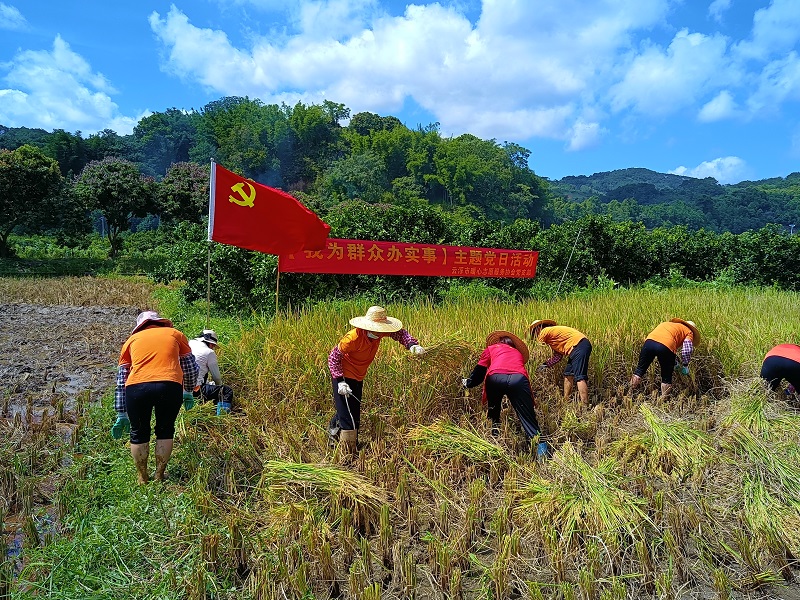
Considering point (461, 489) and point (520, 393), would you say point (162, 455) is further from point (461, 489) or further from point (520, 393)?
point (520, 393)

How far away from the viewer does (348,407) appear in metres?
4.04

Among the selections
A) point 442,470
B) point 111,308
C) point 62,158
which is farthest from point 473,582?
Result: point 62,158

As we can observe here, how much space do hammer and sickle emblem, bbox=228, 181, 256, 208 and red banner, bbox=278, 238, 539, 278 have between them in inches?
49.1

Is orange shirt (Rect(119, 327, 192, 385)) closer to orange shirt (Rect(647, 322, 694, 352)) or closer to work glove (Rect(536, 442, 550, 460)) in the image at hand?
work glove (Rect(536, 442, 550, 460))

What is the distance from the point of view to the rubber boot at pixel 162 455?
3.66 meters

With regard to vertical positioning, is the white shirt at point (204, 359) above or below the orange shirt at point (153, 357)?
below

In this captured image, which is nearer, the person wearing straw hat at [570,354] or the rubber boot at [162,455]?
the rubber boot at [162,455]

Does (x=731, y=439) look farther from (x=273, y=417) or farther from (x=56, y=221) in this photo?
(x=56, y=221)

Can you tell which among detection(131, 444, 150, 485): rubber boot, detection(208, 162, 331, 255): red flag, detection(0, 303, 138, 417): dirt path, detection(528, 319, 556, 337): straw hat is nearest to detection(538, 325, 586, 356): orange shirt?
detection(528, 319, 556, 337): straw hat

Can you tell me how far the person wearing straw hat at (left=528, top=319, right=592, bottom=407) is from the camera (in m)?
5.21

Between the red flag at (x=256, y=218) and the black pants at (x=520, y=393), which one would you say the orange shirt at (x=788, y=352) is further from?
the red flag at (x=256, y=218)

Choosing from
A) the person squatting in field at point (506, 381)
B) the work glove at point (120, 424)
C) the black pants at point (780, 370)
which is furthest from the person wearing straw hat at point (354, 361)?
the black pants at point (780, 370)

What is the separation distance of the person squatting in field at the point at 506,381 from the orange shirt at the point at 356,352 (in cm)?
89

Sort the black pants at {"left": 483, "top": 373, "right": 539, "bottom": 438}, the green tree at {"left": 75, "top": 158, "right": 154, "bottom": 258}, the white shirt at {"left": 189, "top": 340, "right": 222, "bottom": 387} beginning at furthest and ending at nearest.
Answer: the green tree at {"left": 75, "top": 158, "right": 154, "bottom": 258} < the white shirt at {"left": 189, "top": 340, "right": 222, "bottom": 387} < the black pants at {"left": 483, "top": 373, "right": 539, "bottom": 438}
